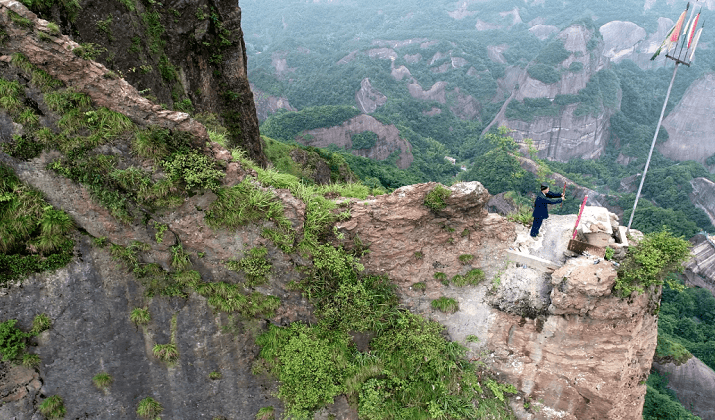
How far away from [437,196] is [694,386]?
Result: 3117 cm

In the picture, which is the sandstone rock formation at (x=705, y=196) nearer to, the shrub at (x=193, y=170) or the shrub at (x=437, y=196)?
the shrub at (x=437, y=196)

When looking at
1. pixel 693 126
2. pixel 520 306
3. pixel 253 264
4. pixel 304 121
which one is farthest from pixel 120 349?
pixel 693 126

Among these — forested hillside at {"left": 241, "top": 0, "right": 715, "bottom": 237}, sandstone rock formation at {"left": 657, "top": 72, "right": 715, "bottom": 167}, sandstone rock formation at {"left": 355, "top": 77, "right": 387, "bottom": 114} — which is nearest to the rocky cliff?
forested hillside at {"left": 241, "top": 0, "right": 715, "bottom": 237}

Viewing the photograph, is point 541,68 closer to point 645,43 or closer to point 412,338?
point 645,43

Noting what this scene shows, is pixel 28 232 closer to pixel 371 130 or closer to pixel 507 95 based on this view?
pixel 371 130

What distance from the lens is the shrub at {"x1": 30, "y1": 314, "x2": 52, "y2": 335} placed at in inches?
263

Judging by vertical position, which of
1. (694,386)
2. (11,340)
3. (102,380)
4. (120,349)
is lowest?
(694,386)

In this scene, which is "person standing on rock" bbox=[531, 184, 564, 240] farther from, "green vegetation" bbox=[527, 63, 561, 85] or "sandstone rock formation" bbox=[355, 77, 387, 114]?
"green vegetation" bbox=[527, 63, 561, 85]

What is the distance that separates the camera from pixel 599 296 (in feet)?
24.5

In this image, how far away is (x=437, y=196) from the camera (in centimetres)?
797

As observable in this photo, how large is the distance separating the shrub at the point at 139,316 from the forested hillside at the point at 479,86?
2929 cm

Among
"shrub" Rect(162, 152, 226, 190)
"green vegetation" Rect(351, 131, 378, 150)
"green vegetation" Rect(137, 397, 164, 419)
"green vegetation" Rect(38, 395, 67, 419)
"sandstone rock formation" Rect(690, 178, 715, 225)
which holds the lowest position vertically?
"sandstone rock formation" Rect(690, 178, 715, 225)

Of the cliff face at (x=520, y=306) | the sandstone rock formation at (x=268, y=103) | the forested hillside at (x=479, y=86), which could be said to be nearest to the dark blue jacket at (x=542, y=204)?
the cliff face at (x=520, y=306)

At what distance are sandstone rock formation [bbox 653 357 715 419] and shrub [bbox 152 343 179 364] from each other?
109 feet
